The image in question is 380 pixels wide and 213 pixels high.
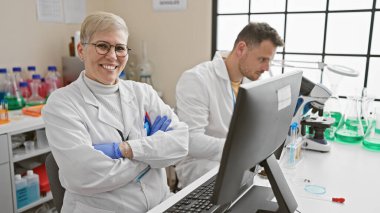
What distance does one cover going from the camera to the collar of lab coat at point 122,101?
141cm

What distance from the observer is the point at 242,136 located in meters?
0.79

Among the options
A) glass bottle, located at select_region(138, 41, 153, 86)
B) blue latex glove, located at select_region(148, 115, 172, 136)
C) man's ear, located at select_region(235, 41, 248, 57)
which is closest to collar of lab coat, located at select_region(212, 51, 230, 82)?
man's ear, located at select_region(235, 41, 248, 57)

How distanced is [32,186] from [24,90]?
0.78 meters

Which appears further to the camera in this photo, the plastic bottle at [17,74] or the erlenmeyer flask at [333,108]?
the plastic bottle at [17,74]

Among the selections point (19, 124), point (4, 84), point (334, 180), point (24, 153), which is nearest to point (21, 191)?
point (24, 153)

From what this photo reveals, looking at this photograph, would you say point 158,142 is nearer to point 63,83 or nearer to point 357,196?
point 357,196

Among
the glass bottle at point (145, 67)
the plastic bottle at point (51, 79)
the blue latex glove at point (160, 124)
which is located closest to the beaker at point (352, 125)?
the blue latex glove at point (160, 124)

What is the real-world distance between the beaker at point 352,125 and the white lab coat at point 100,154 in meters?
1.10

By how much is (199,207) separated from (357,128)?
141 cm

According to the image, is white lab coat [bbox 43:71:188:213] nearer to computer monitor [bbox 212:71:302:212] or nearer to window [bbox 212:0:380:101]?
computer monitor [bbox 212:71:302:212]

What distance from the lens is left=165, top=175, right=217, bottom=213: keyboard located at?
112 centimetres

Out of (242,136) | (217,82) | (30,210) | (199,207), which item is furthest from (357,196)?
(30,210)

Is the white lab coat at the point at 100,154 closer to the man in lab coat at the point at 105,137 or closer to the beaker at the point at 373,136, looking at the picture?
the man in lab coat at the point at 105,137

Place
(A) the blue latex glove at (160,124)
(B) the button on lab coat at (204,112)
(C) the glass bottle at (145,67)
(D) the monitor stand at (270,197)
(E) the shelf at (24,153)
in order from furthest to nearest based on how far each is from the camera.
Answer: (C) the glass bottle at (145,67), (E) the shelf at (24,153), (B) the button on lab coat at (204,112), (A) the blue latex glove at (160,124), (D) the monitor stand at (270,197)
